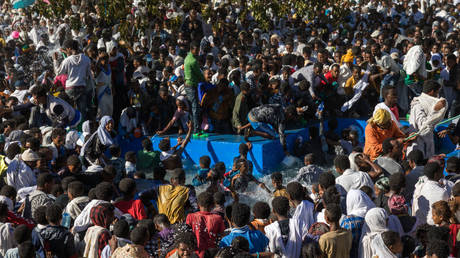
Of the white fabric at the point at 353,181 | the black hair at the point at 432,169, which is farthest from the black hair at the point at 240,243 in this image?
the black hair at the point at 432,169

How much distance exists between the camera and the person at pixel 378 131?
7.52m

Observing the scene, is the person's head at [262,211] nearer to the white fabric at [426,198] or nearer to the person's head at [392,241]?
the person's head at [392,241]

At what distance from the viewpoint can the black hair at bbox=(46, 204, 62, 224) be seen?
5.07 metres

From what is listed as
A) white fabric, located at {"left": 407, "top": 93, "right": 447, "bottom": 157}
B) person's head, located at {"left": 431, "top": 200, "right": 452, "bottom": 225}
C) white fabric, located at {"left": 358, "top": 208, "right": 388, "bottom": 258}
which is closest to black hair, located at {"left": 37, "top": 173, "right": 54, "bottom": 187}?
white fabric, located at {"left": 358, "top": 208, "right": 388, "bottom": 258}

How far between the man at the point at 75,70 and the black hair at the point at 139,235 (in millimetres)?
5708

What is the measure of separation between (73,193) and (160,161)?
3.49 meters

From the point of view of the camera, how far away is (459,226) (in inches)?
195

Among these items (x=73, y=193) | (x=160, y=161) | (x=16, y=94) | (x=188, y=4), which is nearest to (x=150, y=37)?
(x=188, y=4)

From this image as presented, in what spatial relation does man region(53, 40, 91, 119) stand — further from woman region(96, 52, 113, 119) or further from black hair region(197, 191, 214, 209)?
black hair region(197, 191, 214, 209)

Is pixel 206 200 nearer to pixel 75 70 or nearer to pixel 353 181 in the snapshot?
pixel 353 181

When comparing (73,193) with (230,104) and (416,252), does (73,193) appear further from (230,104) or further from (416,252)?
(230,104)

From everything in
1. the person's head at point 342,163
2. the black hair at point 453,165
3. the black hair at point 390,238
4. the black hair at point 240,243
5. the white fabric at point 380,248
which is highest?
the person's head at point 342,163

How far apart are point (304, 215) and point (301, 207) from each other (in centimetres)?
9

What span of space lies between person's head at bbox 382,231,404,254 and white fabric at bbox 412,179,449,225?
0.99 meters
